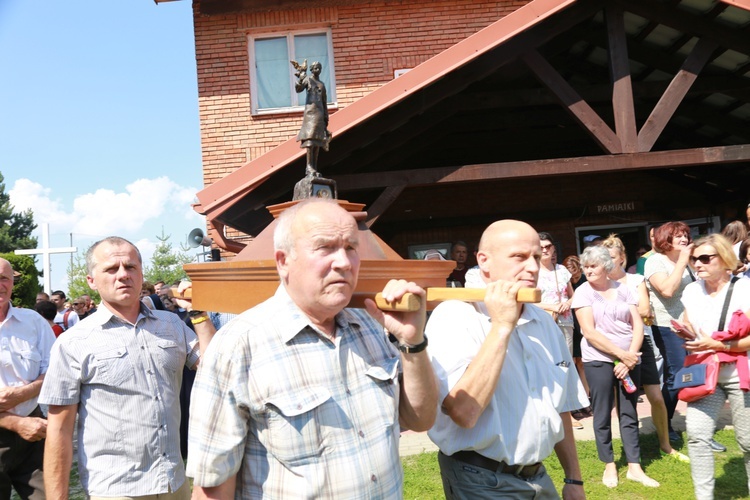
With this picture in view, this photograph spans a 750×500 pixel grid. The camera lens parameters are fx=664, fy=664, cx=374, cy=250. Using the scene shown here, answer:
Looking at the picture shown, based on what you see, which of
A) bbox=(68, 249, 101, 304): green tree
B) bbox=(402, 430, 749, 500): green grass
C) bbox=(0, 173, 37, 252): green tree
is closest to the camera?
bbox=(402, 430, 749, 500): green grass

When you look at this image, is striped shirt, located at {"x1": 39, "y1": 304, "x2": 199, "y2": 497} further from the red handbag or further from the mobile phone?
the mobile phone

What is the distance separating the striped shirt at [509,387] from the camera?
8.02 feet

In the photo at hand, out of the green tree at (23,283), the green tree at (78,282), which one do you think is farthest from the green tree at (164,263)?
the green tree at (23,283)

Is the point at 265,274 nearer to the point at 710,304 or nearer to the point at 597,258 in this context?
the point at 710,304

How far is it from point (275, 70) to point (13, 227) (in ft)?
203

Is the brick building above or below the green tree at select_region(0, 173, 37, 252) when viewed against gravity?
below

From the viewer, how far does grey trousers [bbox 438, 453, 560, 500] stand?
245 cm

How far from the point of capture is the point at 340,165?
8195mm

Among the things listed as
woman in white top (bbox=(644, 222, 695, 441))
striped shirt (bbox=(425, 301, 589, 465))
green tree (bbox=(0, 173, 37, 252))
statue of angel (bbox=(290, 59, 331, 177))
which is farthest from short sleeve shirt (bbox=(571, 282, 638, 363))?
green tree (bbox=(0, 173, 37, 252))

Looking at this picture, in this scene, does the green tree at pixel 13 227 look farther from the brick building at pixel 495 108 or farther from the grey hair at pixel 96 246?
the grey hair at pixel 96 246

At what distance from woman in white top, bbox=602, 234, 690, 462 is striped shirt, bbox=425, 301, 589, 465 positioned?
3.36m

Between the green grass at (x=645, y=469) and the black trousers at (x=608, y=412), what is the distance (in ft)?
0.85

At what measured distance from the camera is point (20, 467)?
4.00 meters

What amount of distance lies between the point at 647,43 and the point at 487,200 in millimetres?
3990
